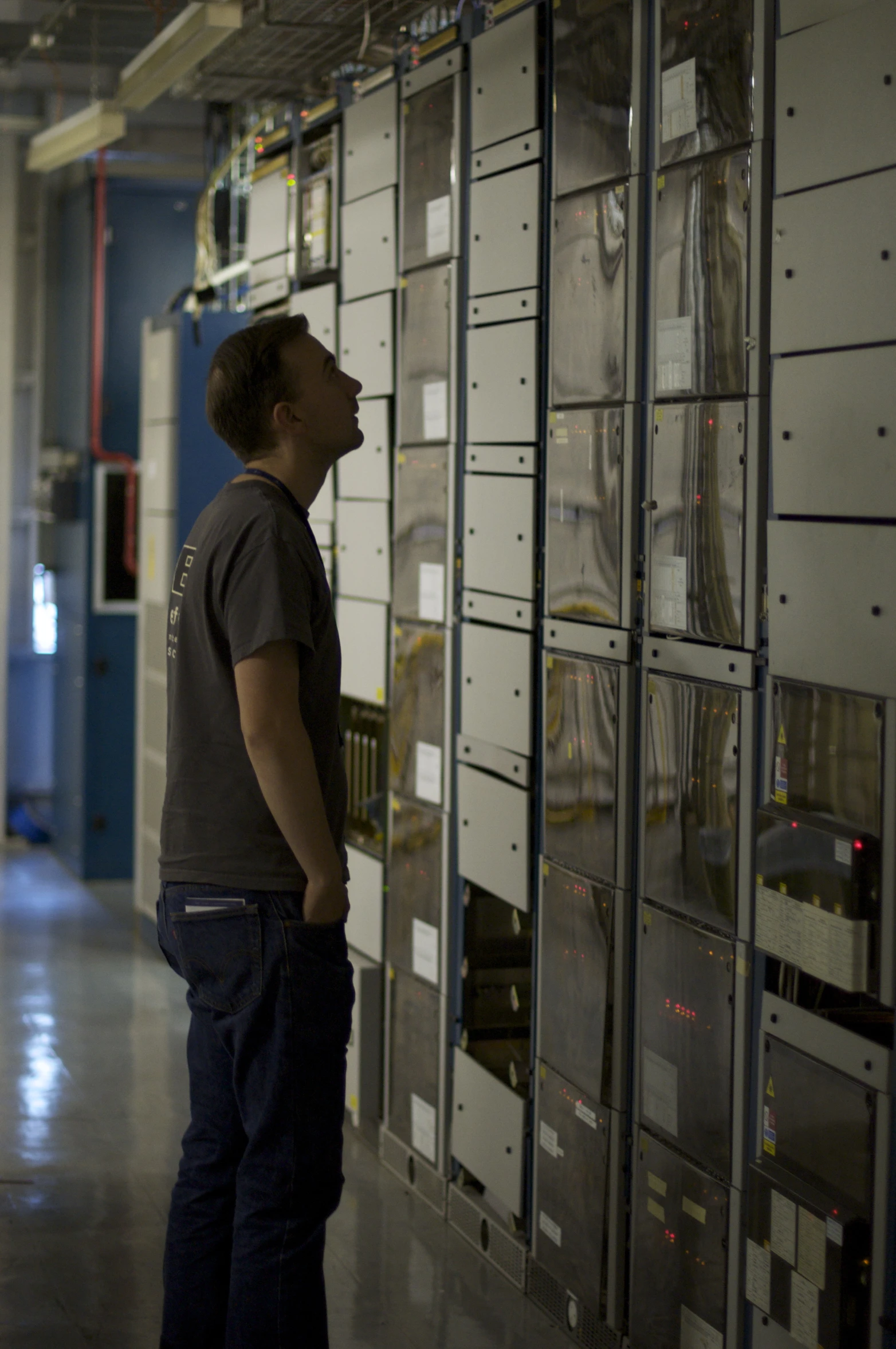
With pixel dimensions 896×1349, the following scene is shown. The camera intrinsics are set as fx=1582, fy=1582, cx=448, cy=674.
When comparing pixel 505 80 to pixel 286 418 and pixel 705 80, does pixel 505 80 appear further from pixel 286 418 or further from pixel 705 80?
pixel 286 418

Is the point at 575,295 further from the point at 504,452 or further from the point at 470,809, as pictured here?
the point at 470,809

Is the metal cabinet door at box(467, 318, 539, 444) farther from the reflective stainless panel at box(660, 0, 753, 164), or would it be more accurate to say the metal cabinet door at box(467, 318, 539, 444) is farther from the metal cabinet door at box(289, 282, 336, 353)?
the metal cabinet door at box(289, 282, 336, 353)

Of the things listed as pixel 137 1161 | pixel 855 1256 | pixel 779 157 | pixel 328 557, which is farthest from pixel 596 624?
pixel 137 1161

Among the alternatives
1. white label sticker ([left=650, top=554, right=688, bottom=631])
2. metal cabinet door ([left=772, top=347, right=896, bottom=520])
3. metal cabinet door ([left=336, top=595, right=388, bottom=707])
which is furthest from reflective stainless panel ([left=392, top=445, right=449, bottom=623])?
metal cabinet door ([left=772, top=347, right=896, bottom=520])

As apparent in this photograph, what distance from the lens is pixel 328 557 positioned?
420 centimetres

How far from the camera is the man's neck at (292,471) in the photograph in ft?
→ 7.87

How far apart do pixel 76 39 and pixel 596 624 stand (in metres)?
4.43

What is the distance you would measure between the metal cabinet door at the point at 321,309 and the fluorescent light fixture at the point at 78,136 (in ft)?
4.00

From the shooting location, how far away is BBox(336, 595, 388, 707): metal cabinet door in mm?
3834

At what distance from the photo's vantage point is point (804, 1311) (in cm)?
221

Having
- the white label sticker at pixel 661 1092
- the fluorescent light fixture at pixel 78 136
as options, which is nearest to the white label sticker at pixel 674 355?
the white label sticker at pixel 661 1092

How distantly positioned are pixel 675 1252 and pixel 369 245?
2431mm

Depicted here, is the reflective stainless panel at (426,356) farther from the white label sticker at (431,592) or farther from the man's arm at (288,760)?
the man's arm at (288,760)

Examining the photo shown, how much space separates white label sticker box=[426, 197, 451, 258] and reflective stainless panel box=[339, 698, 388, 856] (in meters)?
1.12
